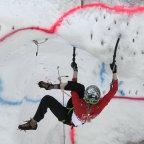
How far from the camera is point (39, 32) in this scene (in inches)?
157

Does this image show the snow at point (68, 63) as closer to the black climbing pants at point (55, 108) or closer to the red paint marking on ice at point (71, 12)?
the red paint marking on ice at point (71, 12)

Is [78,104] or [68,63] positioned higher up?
[68,63]

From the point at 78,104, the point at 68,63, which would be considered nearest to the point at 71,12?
the point at 78,104

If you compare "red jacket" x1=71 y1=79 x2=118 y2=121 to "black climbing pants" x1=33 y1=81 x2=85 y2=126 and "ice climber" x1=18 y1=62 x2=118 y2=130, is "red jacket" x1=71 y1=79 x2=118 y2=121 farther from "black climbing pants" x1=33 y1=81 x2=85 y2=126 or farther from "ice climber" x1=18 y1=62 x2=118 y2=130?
"black climbing pants" x1=33 y1=81 x2=85 y2=126

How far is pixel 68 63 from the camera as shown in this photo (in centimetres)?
532

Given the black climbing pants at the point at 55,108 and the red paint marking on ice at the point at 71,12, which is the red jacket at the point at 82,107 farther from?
the red paint marking on ice at the point at 71,12

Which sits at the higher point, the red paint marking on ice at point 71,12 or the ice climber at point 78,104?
the red paint marking on ice at point 71,12

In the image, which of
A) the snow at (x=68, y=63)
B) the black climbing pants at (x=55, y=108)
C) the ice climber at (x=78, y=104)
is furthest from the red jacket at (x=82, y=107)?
the snow at (x=68, y=63)

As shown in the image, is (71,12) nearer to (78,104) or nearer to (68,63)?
(78,104)

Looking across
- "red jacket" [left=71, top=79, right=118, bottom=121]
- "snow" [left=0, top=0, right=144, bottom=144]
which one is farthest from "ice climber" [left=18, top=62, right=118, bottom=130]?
"snow" [left=0, top=0, right=144, bottom=144]

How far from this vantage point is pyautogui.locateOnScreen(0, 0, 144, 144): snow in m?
3.94

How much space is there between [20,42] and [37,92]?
1515mm

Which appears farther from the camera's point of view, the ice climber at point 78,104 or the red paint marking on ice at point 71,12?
the red paint marking on ice at point 71,12

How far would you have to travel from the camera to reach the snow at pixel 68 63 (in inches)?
155
